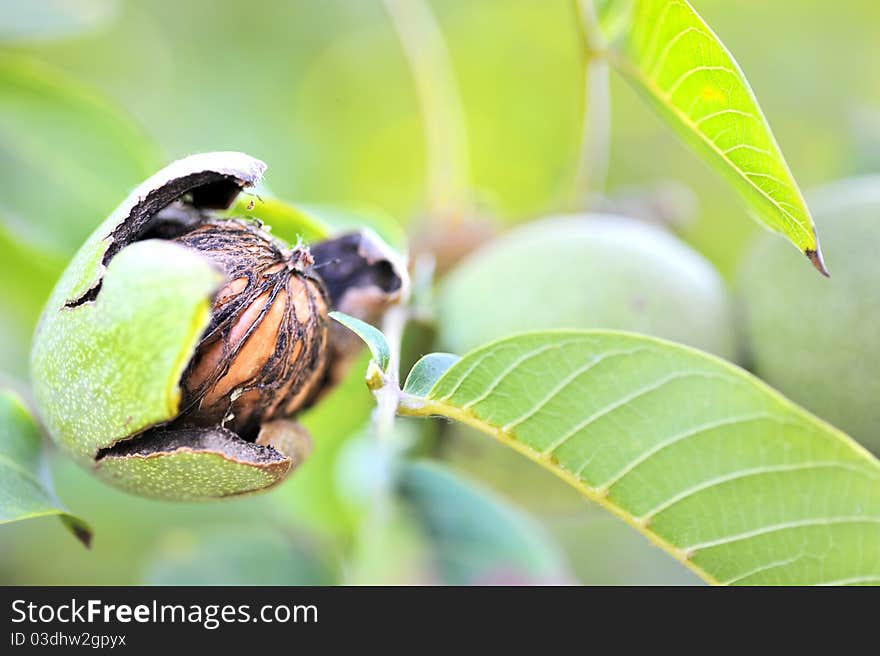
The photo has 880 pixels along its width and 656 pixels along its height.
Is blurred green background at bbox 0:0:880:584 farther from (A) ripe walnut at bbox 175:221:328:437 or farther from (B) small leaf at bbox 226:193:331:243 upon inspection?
(A) ripe walnut at bbox 175:221:328:437

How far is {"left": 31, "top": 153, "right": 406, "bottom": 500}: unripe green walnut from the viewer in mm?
996

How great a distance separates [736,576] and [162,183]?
0.85 meters

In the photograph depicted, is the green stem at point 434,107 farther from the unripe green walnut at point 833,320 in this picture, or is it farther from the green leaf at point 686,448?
the green leaf at point 686,448

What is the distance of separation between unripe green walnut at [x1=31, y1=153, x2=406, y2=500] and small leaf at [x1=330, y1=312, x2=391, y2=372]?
0.13 m

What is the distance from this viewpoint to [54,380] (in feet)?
3.77

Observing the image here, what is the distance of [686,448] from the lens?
111 centimetres

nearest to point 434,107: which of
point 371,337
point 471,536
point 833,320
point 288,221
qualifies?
point 288,221

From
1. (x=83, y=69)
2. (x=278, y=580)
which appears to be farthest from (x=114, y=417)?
(x=83, y=69)

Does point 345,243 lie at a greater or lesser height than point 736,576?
greater

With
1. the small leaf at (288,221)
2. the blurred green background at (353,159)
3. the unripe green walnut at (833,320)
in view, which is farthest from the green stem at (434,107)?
the unripe green walnut at (833,320)

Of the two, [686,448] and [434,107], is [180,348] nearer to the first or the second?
[686,448]

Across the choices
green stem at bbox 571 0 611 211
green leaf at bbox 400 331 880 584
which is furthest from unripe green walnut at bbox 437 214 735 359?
green leaf at bbox 400 331 880 584

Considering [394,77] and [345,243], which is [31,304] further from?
[394,77]

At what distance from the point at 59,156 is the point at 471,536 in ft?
3.48
